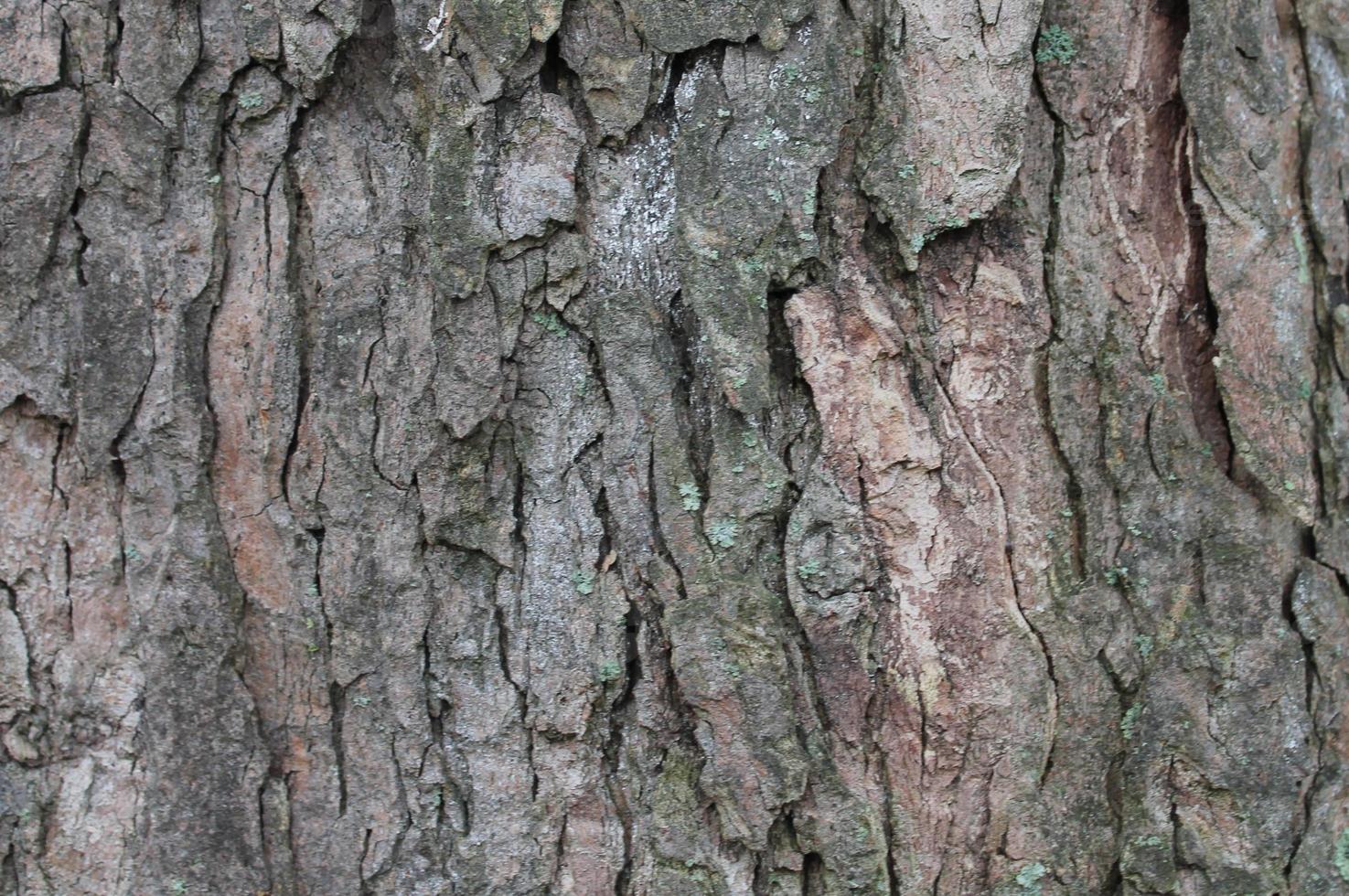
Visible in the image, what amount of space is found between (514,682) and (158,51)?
938 millimetres

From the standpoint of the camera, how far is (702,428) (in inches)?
49.8

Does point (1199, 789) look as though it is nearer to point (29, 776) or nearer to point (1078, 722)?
point (1078, 722)

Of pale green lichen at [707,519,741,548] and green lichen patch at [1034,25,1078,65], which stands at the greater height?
green lichen patch at [1034,25,1078,65]

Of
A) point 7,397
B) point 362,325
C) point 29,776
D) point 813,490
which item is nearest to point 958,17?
point 813,490

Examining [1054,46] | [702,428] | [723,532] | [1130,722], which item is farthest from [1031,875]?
[1054,46]

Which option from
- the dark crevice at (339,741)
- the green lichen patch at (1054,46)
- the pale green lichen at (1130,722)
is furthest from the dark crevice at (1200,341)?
the dark crevice at (339,741)

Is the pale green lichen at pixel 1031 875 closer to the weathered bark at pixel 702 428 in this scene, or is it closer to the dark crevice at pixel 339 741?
the weathered bark at pixel 702 428

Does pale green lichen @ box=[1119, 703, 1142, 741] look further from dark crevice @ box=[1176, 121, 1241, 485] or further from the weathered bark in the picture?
dark crevice @ box=[1176, 121, 1241, 485]

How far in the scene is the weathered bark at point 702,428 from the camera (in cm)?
123

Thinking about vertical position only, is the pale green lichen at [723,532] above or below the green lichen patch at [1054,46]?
below

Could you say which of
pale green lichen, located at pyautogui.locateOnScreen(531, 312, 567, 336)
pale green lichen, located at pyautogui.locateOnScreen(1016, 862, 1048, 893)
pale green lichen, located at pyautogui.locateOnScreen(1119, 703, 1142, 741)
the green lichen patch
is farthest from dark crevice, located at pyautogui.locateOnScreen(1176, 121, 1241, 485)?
pale green lichen, located at pyautogui.locateOnScreen(531, 312, 567, 336)

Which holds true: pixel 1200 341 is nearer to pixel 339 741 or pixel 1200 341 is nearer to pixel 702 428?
pixel 702 428

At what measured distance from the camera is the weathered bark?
48.3 inches

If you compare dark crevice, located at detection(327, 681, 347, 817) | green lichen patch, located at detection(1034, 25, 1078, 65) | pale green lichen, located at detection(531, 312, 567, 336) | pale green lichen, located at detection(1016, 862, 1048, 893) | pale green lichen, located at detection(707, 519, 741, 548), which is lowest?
pale green lichen, located at detection(1016, 862, 1048, 893)
